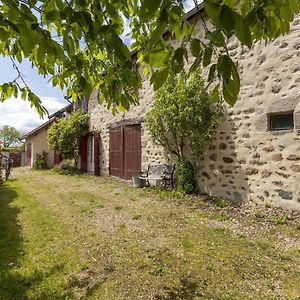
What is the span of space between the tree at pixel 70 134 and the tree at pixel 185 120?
7672mm

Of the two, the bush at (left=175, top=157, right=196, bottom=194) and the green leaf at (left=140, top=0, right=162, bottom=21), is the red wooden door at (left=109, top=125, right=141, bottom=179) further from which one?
the green leaf at (left=140, top=0, right=162, bottom=21)

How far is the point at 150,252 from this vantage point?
12.3 ft

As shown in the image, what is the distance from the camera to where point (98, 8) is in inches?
66.8

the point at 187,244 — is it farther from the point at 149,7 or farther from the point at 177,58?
the point at 149,7

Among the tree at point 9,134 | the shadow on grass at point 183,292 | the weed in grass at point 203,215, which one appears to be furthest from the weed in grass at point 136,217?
the tree at point 9,134

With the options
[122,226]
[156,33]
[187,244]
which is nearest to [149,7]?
[156,33]

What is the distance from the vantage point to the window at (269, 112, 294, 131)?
5.28 metres

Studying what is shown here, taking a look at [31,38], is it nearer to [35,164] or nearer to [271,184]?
[271,184]

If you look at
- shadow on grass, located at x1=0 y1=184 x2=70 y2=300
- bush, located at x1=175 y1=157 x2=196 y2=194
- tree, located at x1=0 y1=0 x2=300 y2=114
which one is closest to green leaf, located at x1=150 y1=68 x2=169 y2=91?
tree, located at x1=0 y1=0 x2=300 y2=114

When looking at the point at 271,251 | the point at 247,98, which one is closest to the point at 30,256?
the point at 271,251

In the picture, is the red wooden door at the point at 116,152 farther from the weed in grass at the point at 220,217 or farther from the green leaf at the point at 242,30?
the green leaf at the point at 242,30

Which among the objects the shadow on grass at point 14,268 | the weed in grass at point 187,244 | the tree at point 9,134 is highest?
the tree at point 9,134

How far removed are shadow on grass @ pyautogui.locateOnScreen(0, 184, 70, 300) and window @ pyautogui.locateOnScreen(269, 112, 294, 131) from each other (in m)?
4.76

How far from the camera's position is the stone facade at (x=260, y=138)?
5.20 metres
